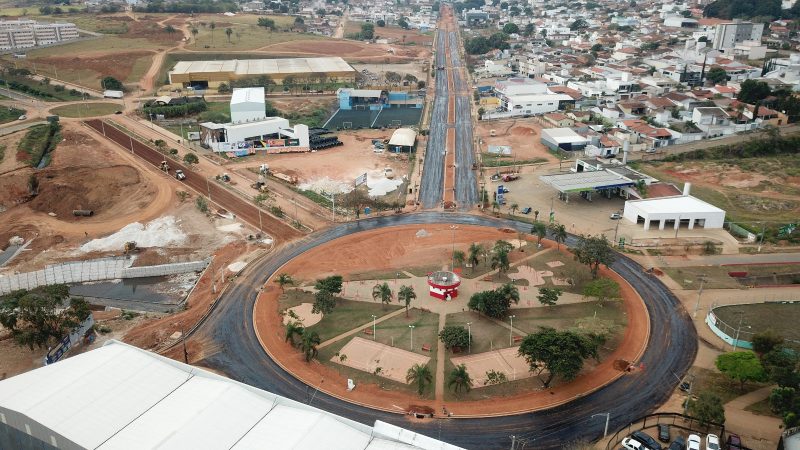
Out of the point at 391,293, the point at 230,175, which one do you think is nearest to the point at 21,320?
the point at 391,293

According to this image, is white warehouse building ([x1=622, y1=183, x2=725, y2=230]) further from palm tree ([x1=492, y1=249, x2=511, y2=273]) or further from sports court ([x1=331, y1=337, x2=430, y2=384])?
sports court ([x1=331, y1=337, x2=430, y2=384])

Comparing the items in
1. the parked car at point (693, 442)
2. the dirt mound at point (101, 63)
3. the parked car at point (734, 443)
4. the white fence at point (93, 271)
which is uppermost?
the dirt mound at point (101, 63)

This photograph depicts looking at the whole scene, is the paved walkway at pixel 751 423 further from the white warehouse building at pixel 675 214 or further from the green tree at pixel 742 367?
the white warehouse building at pixel 675 214

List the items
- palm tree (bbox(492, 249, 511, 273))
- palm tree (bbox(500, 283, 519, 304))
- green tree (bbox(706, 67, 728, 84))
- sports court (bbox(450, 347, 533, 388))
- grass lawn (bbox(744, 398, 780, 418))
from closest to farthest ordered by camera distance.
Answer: grass lawn (bbox(744, 398, 780, 418)) → sports court (bbox(450, 347, 533, 388)) → palm tree (bbox(500, 283, 519, 304)) → palm tree (bbox(492, 249, 511, 273)) → green tree (bbox(706, 67, 728, 84))

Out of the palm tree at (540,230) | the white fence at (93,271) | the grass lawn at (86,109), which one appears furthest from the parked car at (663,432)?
the grass lawn at (86,109)

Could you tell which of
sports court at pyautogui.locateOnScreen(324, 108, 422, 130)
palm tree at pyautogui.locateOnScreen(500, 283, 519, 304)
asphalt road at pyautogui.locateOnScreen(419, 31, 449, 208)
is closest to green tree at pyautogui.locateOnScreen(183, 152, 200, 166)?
sports court at pyautogui.locateOnScreen(324, 108, 422, 130)

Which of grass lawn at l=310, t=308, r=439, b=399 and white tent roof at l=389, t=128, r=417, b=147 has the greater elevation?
white tent roof at l=389, t=128, r=417, b=147
